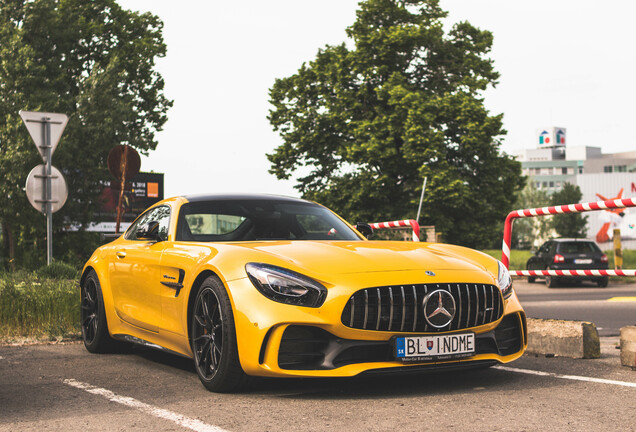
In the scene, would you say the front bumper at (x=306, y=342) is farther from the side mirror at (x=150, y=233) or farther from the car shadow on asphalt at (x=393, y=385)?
the side mirror at (x=150, y=233)

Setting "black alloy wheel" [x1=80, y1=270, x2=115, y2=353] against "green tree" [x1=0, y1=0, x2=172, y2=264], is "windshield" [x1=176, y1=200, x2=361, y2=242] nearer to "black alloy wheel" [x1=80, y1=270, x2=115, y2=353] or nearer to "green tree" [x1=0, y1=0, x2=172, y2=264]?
"black alloy wheel" [x1=80, y1=270, x2=115, y2=353]

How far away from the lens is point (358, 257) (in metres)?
5.68

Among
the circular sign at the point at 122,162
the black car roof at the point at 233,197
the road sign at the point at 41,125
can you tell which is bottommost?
the black car roof at the point at 233,197

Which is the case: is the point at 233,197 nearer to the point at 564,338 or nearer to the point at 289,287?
the point at 289,287

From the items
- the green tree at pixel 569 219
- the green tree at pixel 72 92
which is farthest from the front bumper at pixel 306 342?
the green tree at pixel 569 219

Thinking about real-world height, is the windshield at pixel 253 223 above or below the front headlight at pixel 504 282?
above

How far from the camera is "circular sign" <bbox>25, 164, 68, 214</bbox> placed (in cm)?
1285

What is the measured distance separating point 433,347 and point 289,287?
1.00 m

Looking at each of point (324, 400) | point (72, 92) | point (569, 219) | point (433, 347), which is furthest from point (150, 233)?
point (569, 219)

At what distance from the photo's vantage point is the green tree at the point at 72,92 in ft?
93.4

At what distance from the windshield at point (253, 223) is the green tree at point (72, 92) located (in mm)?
21668

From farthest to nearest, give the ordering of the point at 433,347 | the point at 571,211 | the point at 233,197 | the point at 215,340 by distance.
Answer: the point at 571,211 → the point at 233,197 → the point at 215,340 → the point at 433,347

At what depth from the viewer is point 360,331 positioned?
522 cm

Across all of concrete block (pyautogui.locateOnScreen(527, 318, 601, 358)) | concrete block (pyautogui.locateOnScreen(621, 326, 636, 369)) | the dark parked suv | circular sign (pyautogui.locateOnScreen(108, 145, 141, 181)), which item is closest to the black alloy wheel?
concrete block (pyautogui.locateOnScreen(527, 318, 601, 358))
